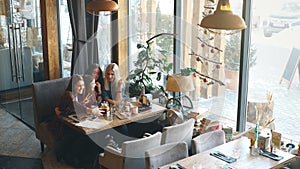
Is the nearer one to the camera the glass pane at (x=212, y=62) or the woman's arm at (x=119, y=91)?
the glass pane at (x=212, y=62)

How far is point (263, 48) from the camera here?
467cm

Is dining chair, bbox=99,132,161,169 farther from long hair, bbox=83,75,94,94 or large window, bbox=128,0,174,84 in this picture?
large window, bbox=128,0,174,84

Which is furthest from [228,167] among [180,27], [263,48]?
[180,27]

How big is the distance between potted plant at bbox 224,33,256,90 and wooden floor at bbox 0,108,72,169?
2380 mm

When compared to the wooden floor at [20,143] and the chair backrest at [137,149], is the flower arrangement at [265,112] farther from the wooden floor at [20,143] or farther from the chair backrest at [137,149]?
the wooden floor at [20,143]

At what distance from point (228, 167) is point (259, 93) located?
147 cm

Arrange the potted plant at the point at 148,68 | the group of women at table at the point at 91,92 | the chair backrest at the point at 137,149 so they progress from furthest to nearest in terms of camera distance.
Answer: the potted plant at the point at 148,68 < the group of women at table at the point at 91,92 < the chair backrest at the point at 137,149

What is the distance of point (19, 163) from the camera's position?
17.2ft

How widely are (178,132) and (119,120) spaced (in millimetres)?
813

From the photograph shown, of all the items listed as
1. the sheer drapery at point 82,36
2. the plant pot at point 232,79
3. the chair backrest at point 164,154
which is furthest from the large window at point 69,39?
A: the chair backrest at point 164,154

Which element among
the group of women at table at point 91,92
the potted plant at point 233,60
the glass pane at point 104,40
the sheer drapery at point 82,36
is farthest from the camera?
the glass pane at point 104,40

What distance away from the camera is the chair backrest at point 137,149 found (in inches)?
160

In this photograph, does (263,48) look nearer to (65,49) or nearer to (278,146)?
(278,146)

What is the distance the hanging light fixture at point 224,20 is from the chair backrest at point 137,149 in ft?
5.06
